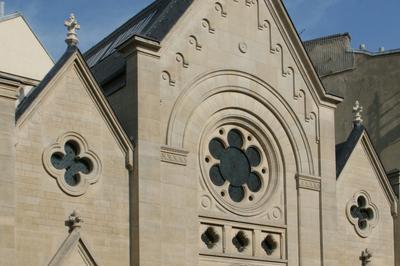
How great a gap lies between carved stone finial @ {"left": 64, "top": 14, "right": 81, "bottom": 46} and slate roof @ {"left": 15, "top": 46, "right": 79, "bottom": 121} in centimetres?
26

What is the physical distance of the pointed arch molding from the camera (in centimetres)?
3020

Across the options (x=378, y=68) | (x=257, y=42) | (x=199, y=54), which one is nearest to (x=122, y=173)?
(x=199, y=54)

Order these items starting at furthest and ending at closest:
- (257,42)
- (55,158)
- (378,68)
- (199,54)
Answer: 1. (378,68)
2. (257,42)
3. (199,54)
4. (55,158)

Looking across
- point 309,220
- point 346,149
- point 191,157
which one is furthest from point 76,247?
point 346,149

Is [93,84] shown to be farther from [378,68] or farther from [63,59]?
[378,68]

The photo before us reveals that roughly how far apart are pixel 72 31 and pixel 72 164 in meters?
4.32

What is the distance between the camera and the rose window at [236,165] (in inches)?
1230

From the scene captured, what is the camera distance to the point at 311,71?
3459 cm

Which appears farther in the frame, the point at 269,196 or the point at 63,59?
the point at 269,196

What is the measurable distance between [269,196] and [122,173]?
6.10m

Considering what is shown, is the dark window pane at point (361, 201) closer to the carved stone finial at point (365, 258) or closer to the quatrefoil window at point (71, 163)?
the carved stone finial at point (365, 258)

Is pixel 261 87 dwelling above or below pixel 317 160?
above

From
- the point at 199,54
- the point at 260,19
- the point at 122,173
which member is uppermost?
the point at 260,19

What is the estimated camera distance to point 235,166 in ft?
104
